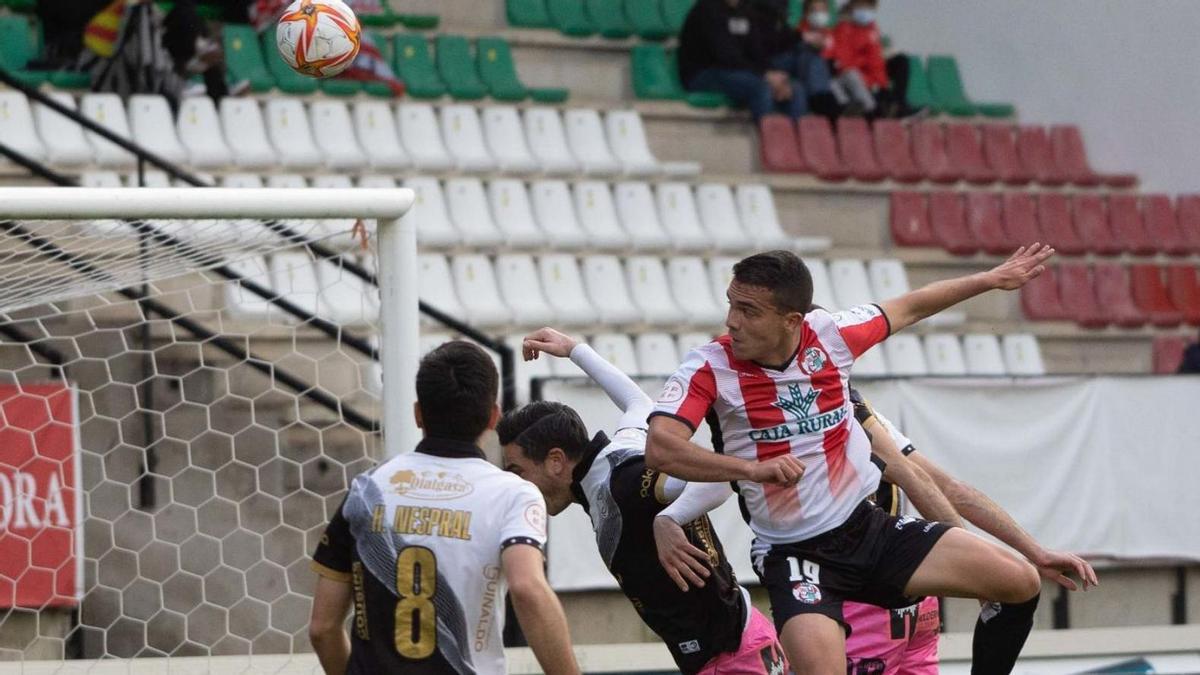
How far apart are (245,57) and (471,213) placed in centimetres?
193

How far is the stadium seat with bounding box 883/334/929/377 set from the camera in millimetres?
11586

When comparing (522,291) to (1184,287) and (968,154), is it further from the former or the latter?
(1184,287)

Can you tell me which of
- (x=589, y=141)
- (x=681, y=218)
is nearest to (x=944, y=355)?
(x=681, y=218)

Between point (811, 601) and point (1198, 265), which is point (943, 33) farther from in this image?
point (811, 601)

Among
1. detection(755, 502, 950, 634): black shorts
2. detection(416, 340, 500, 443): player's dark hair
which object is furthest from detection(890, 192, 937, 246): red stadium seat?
detection(416, 340, 500, 443): player's dark hair

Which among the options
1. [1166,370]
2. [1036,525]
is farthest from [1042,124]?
[1036,525]

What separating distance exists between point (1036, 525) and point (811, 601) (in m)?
5.14

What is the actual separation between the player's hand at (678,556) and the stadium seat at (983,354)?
24.3 feet

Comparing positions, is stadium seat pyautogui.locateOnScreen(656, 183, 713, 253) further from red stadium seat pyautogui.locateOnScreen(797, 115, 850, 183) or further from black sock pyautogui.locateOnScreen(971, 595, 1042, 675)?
black sock pyautogui.locateOnScreen(971, 595, 1042, 675)

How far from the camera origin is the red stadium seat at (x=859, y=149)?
13148 millimetres

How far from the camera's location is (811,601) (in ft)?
15.9

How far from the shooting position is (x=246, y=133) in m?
11.0

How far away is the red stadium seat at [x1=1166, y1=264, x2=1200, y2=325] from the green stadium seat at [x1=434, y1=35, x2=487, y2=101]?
18.0ft

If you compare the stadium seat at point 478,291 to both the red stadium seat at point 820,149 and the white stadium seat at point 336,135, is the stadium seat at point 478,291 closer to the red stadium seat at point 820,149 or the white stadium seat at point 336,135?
the white stadium seat at point 336,135
